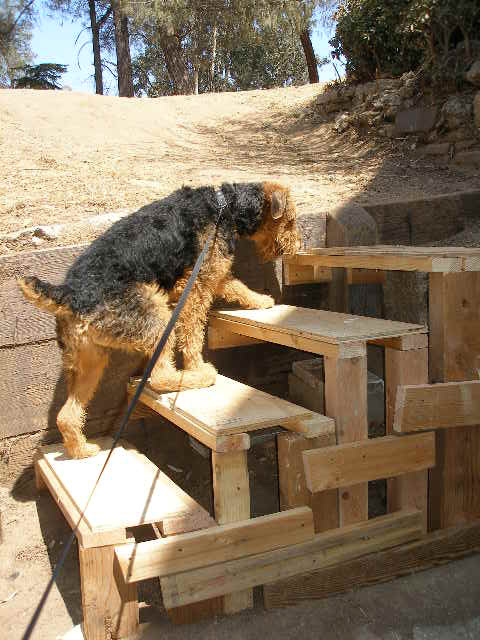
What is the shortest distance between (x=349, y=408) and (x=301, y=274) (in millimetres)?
1566

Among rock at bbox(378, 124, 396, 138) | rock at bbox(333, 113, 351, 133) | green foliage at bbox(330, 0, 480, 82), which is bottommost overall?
rock at bbox(378, 124, 396, 138)

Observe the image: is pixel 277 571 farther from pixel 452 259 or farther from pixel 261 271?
pixel 261 271

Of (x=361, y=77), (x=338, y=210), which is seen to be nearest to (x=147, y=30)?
(x=361, y=77)

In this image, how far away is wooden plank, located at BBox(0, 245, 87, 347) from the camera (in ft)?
11.6

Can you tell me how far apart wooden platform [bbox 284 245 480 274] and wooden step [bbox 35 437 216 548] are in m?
1.74

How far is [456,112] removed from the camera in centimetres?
787

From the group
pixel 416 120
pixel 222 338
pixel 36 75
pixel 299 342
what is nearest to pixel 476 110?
pixel 416 120

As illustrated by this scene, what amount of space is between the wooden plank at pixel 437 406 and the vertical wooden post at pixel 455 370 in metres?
0.14

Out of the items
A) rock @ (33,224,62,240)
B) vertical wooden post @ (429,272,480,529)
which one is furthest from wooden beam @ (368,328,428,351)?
rock @ (33,224,62,240)

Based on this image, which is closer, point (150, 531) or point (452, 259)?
point (452, 259)

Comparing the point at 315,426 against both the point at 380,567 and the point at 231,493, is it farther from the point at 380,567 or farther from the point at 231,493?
the point at 380,567

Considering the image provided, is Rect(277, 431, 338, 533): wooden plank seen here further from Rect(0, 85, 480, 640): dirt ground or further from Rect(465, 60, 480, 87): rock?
Rect(465, 60, 480, 87): rock

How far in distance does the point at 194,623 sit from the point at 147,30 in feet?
60.5

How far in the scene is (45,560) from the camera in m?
3.23
